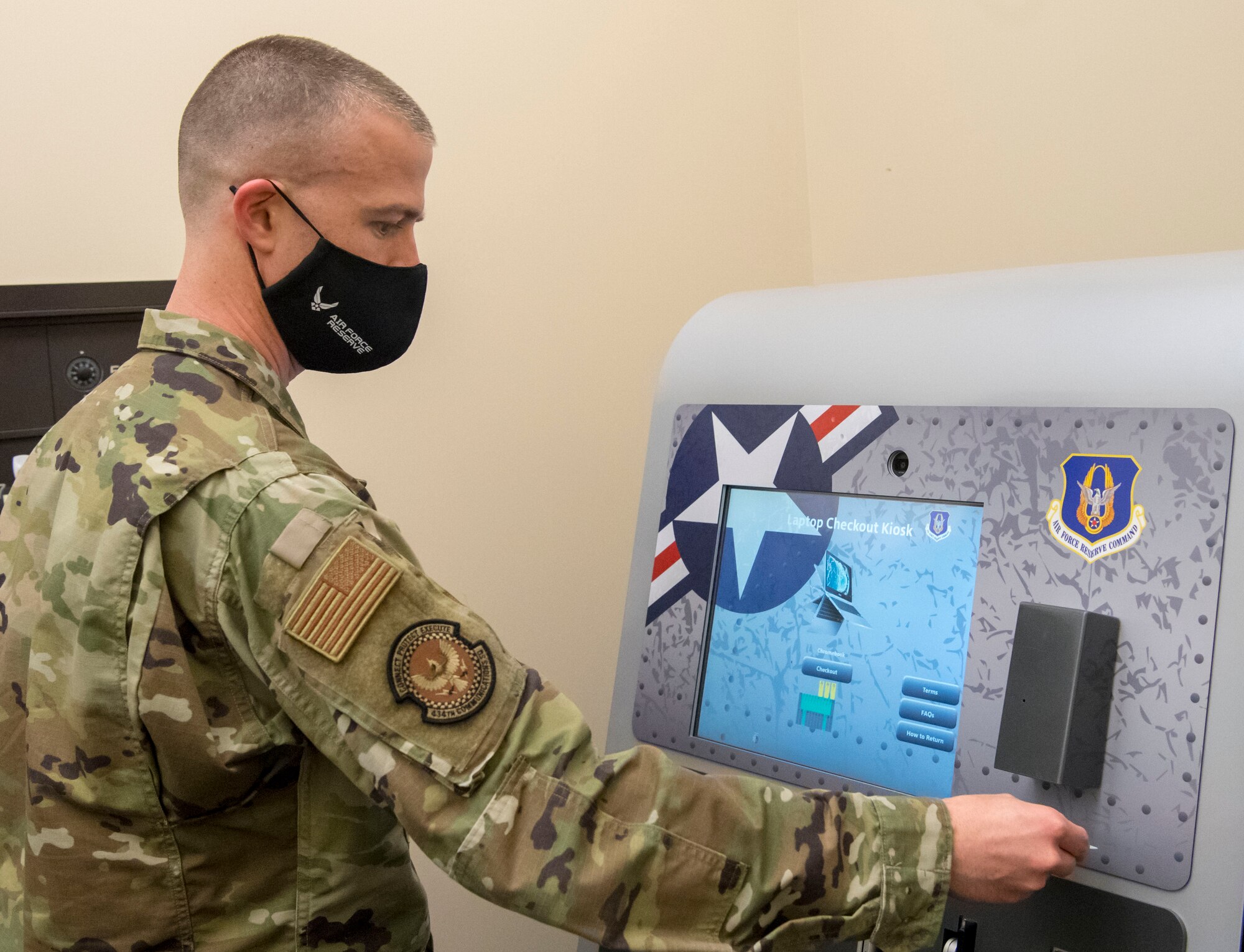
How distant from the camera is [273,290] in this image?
102 centimetres

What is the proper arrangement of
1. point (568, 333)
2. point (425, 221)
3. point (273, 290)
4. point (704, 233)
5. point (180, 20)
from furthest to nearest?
1. point (704, 233)
2. point (568, 333)
3. point (425, 221)
4. point (180, 20)
5. point (273, 290)

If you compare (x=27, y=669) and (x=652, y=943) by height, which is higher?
(x=27, y=669)

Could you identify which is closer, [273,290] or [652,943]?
[652,943]

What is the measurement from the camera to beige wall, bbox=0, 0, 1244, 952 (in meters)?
1.52

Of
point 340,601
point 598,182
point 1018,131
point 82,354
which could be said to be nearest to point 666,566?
point 340,601

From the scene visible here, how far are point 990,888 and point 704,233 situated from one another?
5.13 feet

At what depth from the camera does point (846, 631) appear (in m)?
1.14

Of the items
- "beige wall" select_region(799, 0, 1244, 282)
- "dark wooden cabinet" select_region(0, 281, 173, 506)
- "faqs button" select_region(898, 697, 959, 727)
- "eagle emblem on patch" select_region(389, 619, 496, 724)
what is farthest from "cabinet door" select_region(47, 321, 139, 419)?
"beige wall" select_region(799, 0, 1244, 282)

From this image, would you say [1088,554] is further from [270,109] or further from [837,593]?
[270,109]

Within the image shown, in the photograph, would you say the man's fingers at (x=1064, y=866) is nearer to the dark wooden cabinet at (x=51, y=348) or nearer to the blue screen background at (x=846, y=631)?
the blue screen background at (x=846, y=631)

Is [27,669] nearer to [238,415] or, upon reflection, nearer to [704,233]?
[238,415]

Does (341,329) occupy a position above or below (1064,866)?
above

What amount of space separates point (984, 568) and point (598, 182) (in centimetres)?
120

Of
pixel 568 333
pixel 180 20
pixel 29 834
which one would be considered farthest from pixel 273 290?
pixel 568 333
